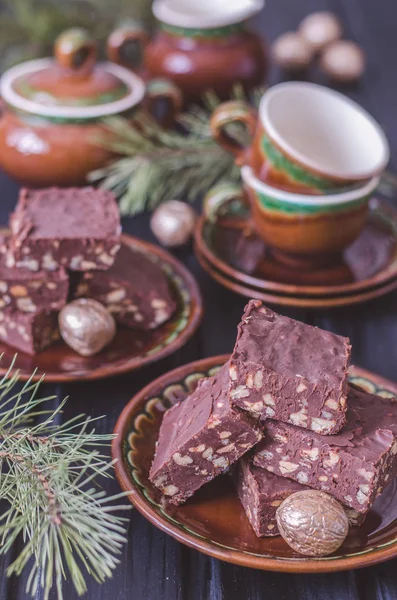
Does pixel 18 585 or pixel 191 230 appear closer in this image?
pixel 18 585

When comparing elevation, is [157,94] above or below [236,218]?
above

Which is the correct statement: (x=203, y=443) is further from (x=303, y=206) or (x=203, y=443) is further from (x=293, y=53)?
(x=293, y=53)

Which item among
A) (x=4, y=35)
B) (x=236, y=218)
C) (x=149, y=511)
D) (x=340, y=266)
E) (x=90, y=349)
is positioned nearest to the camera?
(x=149, y=511)

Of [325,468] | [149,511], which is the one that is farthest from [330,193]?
[149,511]

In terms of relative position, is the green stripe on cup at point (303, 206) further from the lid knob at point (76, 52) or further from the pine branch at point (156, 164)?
the lid knob at point (76, 52)

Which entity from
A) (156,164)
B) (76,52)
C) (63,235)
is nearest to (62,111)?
(76,52)

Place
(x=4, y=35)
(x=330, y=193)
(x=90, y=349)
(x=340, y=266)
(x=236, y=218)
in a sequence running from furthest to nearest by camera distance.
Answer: (x=4, y=35), (x=236, y=218), (x=340, y=266), (x=330, y=193), (x=90, y=349)

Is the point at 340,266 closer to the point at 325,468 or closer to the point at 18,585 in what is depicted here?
the point at 325,468
